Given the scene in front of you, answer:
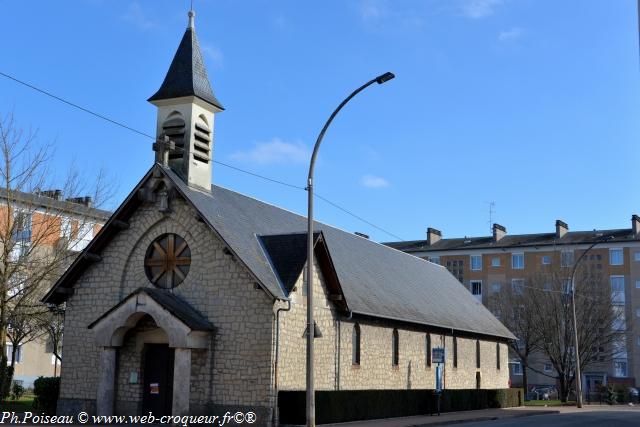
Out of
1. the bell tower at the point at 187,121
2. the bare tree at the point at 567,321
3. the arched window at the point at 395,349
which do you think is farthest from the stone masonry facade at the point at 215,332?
the bare tree at the point at 567,321

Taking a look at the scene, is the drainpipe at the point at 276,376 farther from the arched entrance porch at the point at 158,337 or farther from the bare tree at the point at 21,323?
the bare tree at the point at 21,323

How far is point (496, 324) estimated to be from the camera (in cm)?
4747

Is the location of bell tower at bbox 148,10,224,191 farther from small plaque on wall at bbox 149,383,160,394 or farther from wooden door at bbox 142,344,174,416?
small plaque on wall at bbox 149,383,160,394

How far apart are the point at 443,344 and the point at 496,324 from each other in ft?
33.9

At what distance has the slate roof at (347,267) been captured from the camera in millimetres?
25547

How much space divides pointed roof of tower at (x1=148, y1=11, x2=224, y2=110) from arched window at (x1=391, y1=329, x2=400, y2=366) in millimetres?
12130

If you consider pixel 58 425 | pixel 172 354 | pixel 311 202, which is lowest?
pixel 58 425

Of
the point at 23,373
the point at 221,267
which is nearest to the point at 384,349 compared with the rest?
the point at 221,267

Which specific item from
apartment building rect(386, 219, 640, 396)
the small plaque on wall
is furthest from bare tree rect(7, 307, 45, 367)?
apartment building rect(386, 219, 640, 396)

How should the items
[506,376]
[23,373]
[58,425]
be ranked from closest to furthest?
[58,425]
[506,376]
[23,373]

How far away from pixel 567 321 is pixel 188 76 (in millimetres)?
36737

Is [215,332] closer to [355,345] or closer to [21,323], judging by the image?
[355,345]

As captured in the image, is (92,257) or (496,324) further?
(496,324)

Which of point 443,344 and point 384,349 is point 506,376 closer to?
point 443,344
